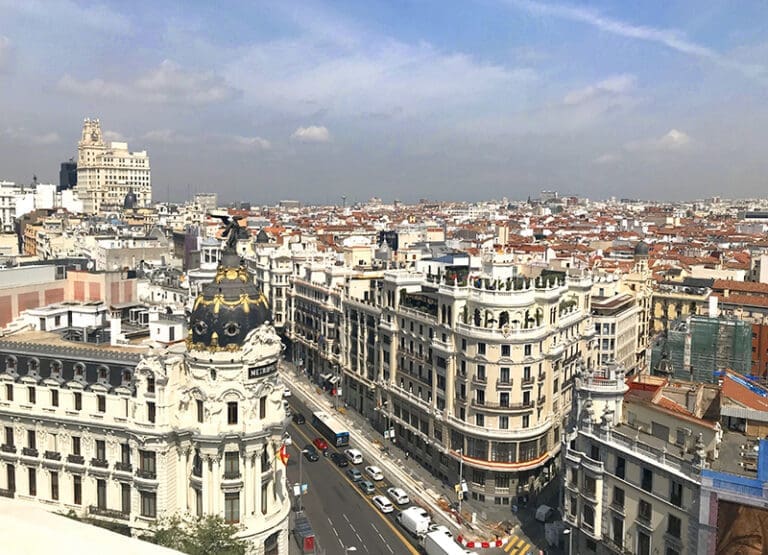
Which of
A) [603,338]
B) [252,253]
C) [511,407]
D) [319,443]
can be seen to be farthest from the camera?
[252,253]

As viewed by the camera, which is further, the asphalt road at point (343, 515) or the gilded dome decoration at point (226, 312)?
the asphalt road at point (343, 515)

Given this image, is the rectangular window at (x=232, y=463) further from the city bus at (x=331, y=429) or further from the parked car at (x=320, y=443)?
the parked car at (x=320, y=443)

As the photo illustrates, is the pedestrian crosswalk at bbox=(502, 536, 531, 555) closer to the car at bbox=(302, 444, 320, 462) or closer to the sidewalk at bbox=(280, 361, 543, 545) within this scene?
the sidewalk at bbox=(280, 361, 543, 545)

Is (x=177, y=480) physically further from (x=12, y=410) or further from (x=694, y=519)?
(x=694, y=519)

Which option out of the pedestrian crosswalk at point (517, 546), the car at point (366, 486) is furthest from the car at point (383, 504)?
the pedestrian crosswalk at point (517, 546)

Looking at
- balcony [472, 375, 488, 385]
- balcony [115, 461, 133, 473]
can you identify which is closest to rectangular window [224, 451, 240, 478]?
balcony [115, 461, 133, 473]

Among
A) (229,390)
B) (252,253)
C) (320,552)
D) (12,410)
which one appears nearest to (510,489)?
(320,552)

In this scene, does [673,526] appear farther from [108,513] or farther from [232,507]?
[108,513]
